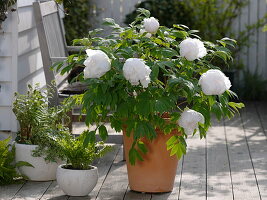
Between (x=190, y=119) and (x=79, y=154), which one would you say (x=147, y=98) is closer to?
(x=190, y=119)

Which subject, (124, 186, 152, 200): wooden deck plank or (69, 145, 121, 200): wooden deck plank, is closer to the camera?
(124, 186, 152, 200): wooden deck plank

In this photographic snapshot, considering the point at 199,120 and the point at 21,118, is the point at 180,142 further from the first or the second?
the point at 21,118

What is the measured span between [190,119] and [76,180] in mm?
970

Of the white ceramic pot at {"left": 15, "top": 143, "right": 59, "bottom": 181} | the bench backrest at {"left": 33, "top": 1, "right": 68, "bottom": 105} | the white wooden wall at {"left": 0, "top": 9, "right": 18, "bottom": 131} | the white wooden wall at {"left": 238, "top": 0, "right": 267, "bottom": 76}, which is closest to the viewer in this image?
the white ceramic pot at {"left": 15, "top": 143, "right": 59, "bottom": 181}

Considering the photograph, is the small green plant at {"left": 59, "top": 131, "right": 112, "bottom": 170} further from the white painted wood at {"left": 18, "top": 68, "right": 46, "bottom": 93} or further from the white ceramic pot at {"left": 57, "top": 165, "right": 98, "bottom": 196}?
the white painted wood at {"left": 18, "top": 68, "right": 46, "bottom": 93}

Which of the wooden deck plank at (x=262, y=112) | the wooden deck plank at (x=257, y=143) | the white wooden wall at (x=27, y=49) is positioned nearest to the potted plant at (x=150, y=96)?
the wooden deck plank at (x=257, y=143)

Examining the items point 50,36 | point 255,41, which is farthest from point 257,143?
point 255,41

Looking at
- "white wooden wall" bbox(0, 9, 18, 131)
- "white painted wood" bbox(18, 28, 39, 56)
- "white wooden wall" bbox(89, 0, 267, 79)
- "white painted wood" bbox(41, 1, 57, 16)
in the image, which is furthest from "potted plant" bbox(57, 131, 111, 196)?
"white wooden wall" bbox(89, 0, 267, 79)

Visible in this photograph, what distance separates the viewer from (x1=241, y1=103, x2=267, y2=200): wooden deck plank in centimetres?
557

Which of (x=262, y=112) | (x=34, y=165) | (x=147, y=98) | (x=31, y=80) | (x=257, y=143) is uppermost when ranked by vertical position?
(x=147, y=98)

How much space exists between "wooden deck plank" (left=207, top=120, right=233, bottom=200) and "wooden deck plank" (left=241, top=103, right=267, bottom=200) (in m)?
0.24

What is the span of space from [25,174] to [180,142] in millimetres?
1429

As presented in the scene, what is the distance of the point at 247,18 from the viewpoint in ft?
31.6

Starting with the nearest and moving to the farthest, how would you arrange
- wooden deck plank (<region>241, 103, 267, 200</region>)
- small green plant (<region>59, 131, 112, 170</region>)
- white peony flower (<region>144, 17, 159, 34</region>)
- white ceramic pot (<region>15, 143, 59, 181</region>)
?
white peony flower (<region>144, 17, 159, 34</region>)
small green plant (<region>59, 131, 112, 170</region>)
white ceramic pot (<region>15, 143, 59, 181</region>)
wooden deck plank (<region>241, 103, 267, 200</region>)
